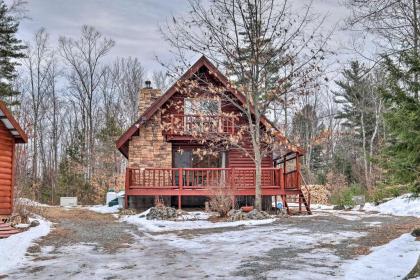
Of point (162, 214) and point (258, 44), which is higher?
point (258, 44)

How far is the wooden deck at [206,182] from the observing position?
1719cm

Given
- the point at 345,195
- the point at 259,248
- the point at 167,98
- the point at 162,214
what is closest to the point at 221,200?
the point at 162,214

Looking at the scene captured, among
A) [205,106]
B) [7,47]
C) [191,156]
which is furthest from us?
[7,47]

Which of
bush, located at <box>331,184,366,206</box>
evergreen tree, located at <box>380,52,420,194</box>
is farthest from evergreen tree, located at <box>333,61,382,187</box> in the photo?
evergreen tree, located at <box>380,52,420,194</box>

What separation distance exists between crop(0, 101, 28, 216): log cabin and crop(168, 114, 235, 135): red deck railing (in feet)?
18.8

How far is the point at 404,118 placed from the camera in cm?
742

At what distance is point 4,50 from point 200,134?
17.0m

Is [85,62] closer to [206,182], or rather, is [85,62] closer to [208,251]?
[206,182]

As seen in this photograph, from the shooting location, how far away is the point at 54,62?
3638 centimetres

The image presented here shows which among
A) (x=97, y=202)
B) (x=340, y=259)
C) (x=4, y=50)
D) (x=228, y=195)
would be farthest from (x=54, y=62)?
(x=340, y=259)

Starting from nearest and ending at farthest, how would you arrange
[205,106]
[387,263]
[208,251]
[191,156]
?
1. [387,263]
2. [208,251]
3. [205,106]
4. [191,156]

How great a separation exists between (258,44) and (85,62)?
24.2 metres

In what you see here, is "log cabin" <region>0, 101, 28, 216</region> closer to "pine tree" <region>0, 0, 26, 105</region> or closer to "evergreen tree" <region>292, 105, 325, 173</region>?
"pine tree" <region>0, 0, 26, 105</region>

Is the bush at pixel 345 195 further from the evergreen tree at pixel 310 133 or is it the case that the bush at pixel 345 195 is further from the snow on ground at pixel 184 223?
the evergreen tree at pixel 310 133
